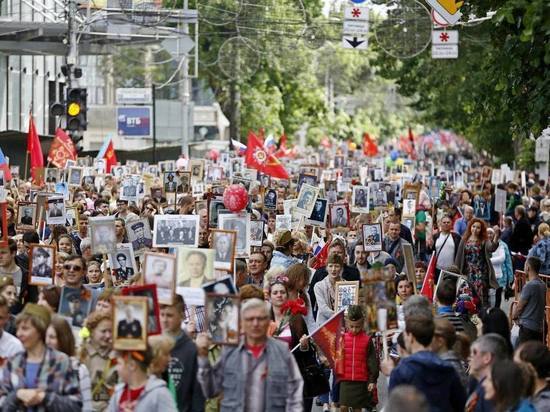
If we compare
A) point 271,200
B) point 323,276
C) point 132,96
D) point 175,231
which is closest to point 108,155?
point 132,96

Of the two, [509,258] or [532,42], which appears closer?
[532,42]

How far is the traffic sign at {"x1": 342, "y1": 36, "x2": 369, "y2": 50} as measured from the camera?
1289 inches

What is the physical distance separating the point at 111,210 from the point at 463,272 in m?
6.51

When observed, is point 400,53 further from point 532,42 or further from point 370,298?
point 370,298

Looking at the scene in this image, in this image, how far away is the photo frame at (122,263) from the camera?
51.8 ft

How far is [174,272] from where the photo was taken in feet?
36.7

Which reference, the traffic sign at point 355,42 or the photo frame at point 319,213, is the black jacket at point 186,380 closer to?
the photo frame at point 319,213

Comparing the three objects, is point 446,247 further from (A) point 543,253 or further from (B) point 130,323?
(B) point 130,323

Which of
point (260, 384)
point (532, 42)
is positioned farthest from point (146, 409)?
point (532, 42)

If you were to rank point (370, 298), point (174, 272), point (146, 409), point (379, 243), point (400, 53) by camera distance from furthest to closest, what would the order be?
point (400, 53) < point (379, 243) < point (174, 272) < point (370, 298) < point (146, 409)

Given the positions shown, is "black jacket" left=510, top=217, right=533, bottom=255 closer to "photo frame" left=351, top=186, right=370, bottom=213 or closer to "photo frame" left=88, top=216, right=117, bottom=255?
"photo frame" left=351, top=186, right=370, bottom=213

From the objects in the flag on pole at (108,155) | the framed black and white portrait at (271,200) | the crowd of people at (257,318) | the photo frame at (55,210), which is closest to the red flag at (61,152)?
the flag on pole at (108,155)

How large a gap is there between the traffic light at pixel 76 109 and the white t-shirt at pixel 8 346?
2491 cm

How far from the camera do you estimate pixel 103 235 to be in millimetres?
15602
